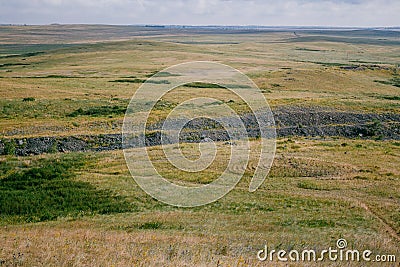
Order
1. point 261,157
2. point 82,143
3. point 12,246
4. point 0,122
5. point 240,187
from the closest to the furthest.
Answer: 1. point 12,246
2. point 240,187
3. point 261,157
4. point 82,143
5. point 0,122

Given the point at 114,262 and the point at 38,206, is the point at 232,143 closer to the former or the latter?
the point at 38,206

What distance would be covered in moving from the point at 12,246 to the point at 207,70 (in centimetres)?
9248

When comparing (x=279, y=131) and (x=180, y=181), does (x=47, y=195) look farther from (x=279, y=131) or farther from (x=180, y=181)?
(x=279, y=131)

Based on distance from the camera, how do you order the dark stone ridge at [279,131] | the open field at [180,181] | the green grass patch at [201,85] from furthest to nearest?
the green grass patch at [201,85], the dark stone ridge at [279,131], the open field at [180,181]

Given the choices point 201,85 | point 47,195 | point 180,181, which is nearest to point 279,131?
point 180,181

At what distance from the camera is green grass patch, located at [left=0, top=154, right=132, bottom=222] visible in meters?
24.6

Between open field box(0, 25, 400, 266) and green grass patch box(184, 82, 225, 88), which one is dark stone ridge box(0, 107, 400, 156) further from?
green grass patch box(184, 82, 225, 88)

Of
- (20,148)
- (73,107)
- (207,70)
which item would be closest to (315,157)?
(20,148)

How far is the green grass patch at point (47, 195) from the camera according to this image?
24641 mm

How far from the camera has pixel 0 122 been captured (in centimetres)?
5081

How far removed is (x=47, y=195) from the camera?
2772 cm

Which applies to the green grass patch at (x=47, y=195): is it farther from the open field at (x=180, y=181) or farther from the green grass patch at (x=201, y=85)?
the green grass patch at (x=201, y=85)

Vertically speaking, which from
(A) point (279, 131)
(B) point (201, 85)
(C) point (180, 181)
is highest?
(B) point (201, 85)

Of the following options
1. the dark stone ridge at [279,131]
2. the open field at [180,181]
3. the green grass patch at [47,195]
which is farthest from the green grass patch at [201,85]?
the green grass patch at [47,195]
